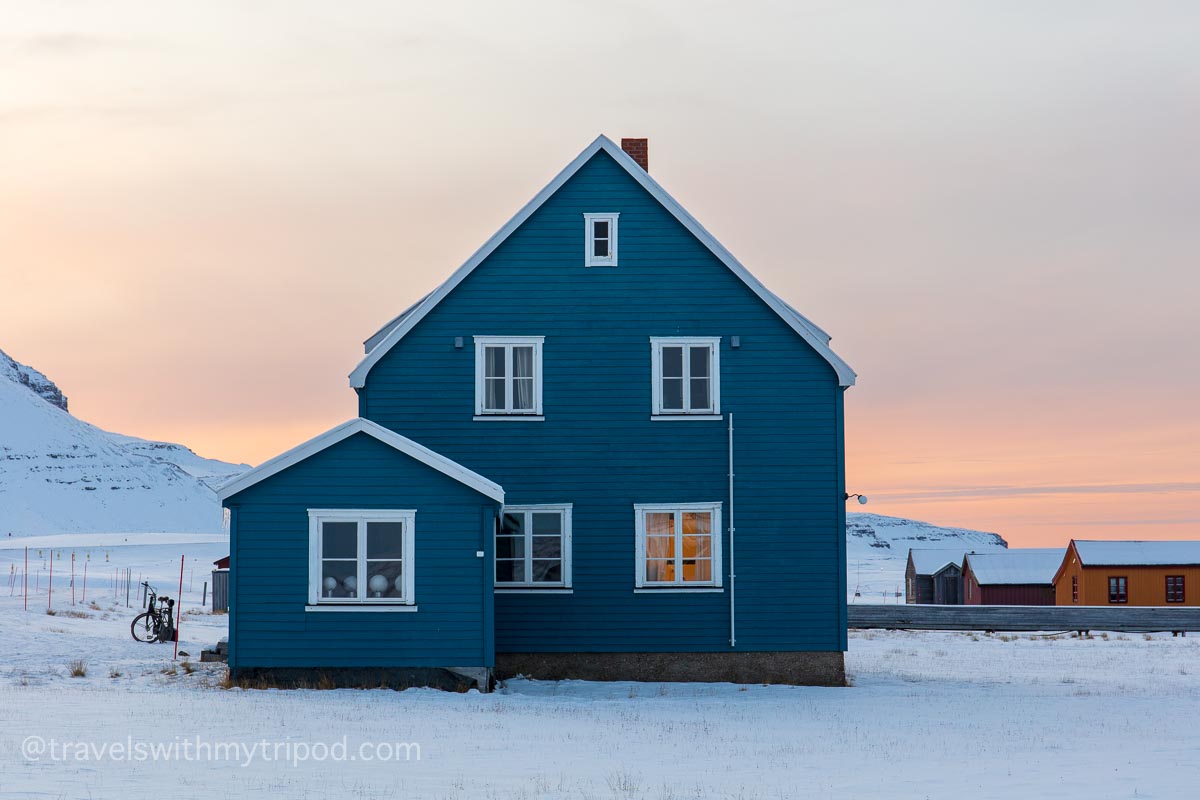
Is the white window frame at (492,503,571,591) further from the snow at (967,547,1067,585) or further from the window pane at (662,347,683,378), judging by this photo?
the snow at (967,547,1067,585)

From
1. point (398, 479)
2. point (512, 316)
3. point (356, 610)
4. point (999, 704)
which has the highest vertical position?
point (512, 316)

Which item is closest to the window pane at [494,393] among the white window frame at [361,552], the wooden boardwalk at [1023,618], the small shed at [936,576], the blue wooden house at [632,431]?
the blue wooden house at [632,431]

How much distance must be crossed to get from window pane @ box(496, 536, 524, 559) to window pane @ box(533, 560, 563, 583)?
39cm

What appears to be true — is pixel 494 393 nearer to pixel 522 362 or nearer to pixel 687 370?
pixel 522 362

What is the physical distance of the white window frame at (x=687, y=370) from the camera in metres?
27.3

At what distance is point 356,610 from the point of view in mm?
24391

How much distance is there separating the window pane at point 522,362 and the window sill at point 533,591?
405 cm

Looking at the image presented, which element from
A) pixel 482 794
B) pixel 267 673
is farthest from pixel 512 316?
pixel 482 794

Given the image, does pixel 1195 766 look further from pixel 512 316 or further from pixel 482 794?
pixel 512 316

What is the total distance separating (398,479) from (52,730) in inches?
307

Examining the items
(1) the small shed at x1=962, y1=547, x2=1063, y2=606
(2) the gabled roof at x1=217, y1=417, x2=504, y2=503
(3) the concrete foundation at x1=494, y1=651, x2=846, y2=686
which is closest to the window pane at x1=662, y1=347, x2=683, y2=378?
(2) the gabled roof at x1=217, y1=417, x2=504, y2=503

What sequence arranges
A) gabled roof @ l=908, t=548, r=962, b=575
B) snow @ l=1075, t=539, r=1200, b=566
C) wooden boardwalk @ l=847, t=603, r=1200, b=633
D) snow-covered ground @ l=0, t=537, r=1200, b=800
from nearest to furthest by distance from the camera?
snow-covered ground @ l=0, t=537, r=1200, b=800
wooden boardwalk @ l=847, t=603, r=1200, b=633
snow @ l=1075, t=539, r=1200, b=566
gabled roof @ l=908, t=548, r=962, b=575

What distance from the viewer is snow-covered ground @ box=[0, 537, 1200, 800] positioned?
14852mm

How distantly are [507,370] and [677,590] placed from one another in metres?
5.28
